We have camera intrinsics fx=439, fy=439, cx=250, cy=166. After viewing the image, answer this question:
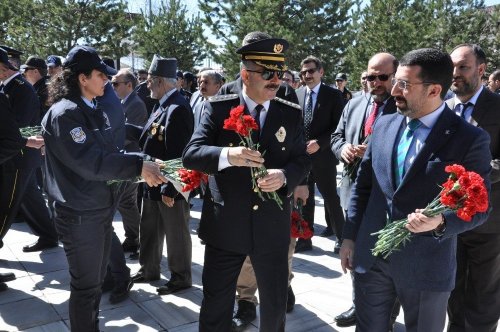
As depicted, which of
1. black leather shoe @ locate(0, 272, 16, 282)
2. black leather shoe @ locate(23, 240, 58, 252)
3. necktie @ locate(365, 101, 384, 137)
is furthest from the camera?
black leather shoe @ locate(23, 240, 58, 252)

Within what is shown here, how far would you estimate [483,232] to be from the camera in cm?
321

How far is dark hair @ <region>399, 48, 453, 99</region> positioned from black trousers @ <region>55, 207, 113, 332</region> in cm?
227

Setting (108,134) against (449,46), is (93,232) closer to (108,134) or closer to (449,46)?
(108,134)

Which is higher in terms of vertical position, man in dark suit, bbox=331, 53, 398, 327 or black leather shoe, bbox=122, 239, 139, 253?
man in dark suit, bbox=331, 53, 398, 327

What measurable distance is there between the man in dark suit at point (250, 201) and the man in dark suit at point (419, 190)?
1.85 feet

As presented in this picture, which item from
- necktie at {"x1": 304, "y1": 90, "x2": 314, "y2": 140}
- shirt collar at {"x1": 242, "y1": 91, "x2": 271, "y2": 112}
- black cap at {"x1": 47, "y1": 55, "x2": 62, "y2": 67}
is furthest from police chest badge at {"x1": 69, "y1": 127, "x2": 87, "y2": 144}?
black cap at {"x1": 47, "y1": 55, "x2": 62, "y2": 67}

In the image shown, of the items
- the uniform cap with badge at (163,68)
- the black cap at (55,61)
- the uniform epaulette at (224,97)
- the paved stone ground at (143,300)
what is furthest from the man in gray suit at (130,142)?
the uniform epaulette at (224,97)

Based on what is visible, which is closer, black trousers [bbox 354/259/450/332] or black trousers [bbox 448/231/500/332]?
black trousers [bbox 354/259/450/332]

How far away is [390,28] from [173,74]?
2163 centimetres

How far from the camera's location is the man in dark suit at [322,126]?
5.45m

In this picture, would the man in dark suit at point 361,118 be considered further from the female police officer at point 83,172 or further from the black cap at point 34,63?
the black cap at point 34,63

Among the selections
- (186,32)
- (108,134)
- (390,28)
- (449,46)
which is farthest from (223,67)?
(108,134)

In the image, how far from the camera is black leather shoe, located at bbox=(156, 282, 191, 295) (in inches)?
170

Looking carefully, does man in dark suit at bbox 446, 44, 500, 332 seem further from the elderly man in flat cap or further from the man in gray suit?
the man in gray suit
